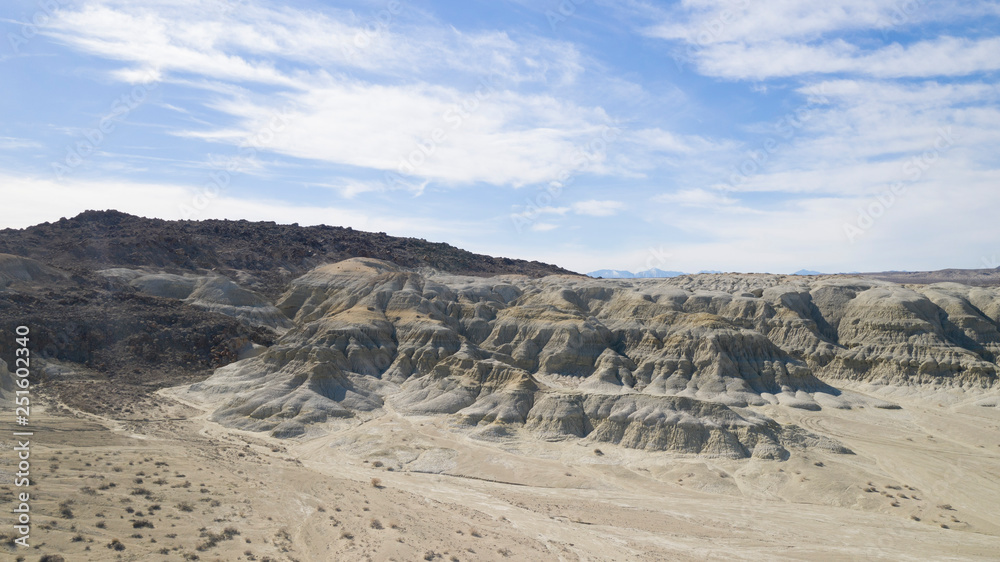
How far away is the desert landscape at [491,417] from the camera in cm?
2822

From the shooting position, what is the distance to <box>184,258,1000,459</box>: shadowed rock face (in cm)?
4925

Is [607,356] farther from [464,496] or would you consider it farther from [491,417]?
[464,496]

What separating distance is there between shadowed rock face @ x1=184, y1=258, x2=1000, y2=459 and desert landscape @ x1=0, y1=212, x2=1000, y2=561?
0.31 m

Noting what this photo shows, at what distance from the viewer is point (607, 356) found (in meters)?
65.9

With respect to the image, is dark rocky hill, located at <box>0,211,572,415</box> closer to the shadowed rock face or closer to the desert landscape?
the desert landscape

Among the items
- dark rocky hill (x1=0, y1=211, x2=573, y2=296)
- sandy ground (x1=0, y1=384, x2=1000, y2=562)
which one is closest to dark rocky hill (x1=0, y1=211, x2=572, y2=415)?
dark rocky hill (x1=0, y1=211, x2=573, y2=296)

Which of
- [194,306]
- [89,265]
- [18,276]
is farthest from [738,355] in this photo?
[89,265]

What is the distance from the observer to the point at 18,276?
6906cm

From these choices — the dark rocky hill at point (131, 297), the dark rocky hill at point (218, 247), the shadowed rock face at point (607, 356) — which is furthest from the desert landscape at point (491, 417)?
the dark rocky hill at point (218, 247)

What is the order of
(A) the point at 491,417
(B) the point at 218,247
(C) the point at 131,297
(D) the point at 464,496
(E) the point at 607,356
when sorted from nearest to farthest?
(D) the point at 464,496 < (A) the point at 491,417 < (E) the point at 607,356 < (C) the point at 131,297 < (B) the point at 218,247

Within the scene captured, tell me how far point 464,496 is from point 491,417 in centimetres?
1405

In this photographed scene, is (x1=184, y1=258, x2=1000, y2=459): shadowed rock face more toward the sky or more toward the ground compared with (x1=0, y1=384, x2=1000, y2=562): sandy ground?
more toward the sky

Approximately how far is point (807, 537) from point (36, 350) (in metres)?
64.8

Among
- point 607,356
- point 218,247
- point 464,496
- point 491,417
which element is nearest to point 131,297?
point 218,247
